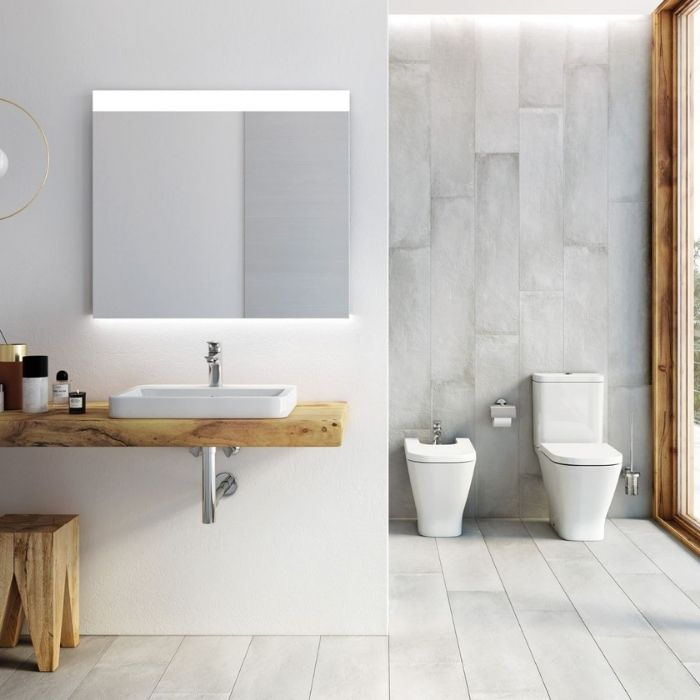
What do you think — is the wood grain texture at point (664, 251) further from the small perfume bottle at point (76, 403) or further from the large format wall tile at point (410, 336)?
the small perfume bottle at point (76, 403)

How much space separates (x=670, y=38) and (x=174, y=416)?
332 centimetres

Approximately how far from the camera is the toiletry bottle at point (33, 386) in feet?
7.68

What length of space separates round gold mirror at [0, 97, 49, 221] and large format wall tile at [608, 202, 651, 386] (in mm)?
2872

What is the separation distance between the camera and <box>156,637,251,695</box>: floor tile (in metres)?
2.22

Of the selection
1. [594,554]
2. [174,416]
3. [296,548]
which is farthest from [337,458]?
[594,554]

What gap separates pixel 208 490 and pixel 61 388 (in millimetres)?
608

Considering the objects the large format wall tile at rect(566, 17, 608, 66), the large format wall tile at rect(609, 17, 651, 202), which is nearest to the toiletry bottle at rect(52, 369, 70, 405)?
the large format wall tile at rect(609, 17, 651, 202)

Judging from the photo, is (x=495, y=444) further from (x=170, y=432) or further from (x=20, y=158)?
(x=20, y=158)

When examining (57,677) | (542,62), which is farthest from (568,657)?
(542,62)

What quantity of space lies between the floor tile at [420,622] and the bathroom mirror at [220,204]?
1.17 m

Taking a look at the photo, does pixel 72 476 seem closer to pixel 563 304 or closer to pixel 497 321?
pixel 497 321

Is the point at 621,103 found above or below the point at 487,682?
above

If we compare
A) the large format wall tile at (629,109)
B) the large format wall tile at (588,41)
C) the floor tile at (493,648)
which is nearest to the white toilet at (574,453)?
the floor tile at (493,648)

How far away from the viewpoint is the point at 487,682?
2221 mm
